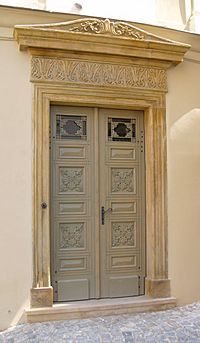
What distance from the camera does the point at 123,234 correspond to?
4914mm

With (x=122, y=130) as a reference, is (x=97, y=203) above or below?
below

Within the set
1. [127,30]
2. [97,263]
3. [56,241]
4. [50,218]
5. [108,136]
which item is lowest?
[97,263]

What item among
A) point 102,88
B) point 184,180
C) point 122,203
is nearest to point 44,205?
point 122,203

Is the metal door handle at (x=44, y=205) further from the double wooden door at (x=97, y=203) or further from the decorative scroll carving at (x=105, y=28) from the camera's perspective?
the decorative scroll carving at (x=105, y=28)

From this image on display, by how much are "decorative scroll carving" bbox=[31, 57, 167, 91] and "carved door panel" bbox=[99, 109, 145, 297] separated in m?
0.41

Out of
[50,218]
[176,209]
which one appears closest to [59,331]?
[50,218]

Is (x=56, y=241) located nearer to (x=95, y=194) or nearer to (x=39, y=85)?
(x=95, y=194)

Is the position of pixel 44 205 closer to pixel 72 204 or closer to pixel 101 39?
pixel 72 204

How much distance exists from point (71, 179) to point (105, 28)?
187 cm

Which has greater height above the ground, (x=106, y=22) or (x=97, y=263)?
(x=106, y=22)

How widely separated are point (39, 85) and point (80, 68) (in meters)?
0.54

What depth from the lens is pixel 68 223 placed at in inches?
186

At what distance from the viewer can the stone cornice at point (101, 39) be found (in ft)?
14.3

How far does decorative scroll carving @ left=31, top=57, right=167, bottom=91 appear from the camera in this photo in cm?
450
